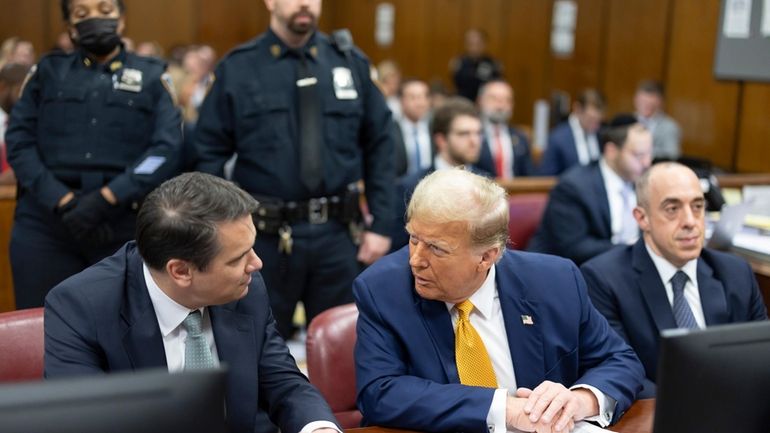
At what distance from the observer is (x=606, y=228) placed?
167 inches

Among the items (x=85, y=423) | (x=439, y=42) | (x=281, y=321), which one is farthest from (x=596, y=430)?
(x=439, y=42)

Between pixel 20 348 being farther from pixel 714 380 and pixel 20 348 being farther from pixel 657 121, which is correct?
pixel 657 121

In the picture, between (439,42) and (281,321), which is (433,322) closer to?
A: (281,321)

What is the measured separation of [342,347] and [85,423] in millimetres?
1251

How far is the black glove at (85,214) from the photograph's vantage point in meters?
3.18

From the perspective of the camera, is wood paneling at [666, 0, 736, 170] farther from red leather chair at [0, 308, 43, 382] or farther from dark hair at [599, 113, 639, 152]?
red leather chair at [0, 308, 43, 382]

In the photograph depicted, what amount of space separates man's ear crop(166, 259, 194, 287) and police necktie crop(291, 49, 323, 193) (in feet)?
4.81

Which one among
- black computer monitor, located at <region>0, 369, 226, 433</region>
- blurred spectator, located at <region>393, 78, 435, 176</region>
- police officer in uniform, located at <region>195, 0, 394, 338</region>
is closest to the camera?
black computer monitor, located at <region>0, 369, 226, 433</region>

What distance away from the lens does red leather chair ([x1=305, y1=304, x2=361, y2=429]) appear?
7.89 feet

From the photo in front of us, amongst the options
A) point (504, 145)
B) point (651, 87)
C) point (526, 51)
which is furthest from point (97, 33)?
point (526, 51)

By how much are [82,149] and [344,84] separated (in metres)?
0.97

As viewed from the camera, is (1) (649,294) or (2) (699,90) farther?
(2) (699,90)

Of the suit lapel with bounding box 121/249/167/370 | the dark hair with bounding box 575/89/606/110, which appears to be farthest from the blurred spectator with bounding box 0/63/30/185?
the dark hair with bounding box 575/89/606/110

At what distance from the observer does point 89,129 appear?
10.8 feet
